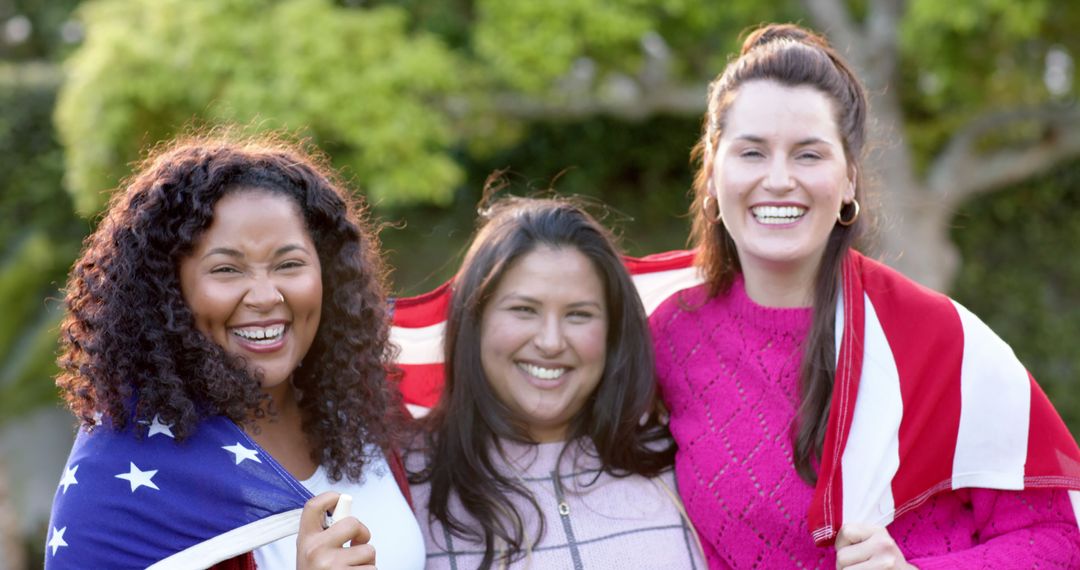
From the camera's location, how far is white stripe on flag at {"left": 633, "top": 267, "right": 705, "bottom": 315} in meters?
3.04

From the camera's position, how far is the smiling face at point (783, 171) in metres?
2.54

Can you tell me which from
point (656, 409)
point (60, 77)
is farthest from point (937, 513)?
point (60, 77)

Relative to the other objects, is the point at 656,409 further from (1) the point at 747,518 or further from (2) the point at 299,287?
(2) the point at 299,287

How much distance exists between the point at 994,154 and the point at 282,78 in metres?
4.48

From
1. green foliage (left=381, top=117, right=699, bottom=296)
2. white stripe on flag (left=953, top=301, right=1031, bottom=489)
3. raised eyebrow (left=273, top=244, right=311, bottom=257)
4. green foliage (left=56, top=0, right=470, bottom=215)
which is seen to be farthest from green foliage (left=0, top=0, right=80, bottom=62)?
white stripe on flag (left=953, top=301, right=1031, bottom=489)

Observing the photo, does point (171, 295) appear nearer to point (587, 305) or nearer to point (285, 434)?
point (285, 434)

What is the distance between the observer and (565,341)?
2732 millimetres

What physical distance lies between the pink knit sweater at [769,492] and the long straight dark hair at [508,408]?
0.37ft

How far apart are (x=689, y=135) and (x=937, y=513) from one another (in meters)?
6.24

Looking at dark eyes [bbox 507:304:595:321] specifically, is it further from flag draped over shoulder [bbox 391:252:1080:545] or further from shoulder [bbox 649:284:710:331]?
flag draped over shoulder [bbox 391:252:1080:545]

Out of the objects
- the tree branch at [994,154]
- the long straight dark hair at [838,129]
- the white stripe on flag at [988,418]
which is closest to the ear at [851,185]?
the long straight dark hair at [838,129]

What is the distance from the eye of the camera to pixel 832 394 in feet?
8.21

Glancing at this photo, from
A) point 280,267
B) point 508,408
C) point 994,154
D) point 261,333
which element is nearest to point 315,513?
point 261,333

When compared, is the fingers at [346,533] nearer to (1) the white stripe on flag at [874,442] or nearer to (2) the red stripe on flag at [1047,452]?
(1) the white stripe on flag at [874,442]
